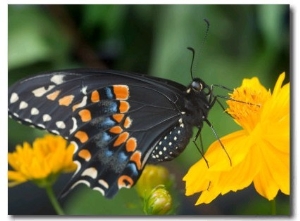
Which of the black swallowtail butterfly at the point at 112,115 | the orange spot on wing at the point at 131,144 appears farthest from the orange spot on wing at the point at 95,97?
the orange spot on wing at the point at 131,144

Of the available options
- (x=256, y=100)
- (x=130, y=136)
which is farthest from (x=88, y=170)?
(x=256, y=100)

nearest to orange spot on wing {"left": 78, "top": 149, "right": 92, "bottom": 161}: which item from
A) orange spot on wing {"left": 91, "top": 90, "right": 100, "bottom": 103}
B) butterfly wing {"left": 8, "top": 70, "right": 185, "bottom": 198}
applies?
butterfly wing {"left": 8, "top": 70, "right": 185, "bottom": 198}

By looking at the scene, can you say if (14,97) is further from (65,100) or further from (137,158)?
(137,158)

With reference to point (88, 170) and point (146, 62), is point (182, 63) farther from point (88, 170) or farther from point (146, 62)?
point (88, 170)

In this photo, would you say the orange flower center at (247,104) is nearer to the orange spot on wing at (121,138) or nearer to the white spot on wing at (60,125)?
the orange spot on wing at (121,138)

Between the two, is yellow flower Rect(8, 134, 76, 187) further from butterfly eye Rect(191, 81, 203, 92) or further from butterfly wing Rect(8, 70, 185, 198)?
butterfly eye Rect(191, 81, 203, 92)

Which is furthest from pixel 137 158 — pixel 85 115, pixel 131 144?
pixel 85 115
